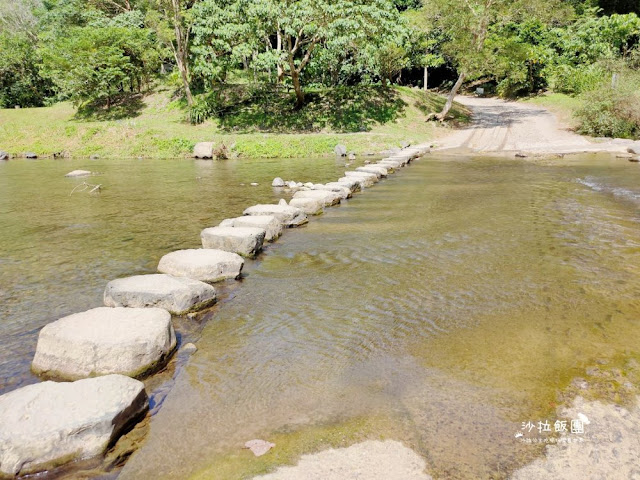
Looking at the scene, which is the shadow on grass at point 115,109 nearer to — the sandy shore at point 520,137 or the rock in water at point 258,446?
the sandy shore at point 520,137

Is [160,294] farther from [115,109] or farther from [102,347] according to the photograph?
[115,109]

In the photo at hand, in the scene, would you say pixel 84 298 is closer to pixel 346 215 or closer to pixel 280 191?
pixel 346 215

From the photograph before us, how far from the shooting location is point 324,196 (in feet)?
26.7

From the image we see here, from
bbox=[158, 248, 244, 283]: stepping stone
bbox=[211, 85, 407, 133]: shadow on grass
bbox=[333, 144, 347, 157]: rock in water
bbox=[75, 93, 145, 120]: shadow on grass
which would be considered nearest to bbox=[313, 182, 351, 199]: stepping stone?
bbox=[158, 248, 244, 283]: stepping stone

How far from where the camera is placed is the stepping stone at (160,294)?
3.71 metres

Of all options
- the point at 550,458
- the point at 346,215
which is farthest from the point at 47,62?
the point at 550,458

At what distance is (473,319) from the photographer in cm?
372

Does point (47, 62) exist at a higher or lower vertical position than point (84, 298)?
higher

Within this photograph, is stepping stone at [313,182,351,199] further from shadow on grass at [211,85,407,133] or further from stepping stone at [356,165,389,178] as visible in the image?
shadow on grass at [211,85,407,133]

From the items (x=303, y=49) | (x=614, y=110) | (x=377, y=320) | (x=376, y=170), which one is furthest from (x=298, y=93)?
(x=377, y=320)

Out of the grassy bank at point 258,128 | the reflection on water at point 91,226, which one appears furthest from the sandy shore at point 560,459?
the grassy bank at point 258,128

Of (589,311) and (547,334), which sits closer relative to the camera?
(547,334)

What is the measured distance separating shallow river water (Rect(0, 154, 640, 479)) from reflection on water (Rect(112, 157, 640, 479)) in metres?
0.01

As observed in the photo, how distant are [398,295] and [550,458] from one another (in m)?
2.13
